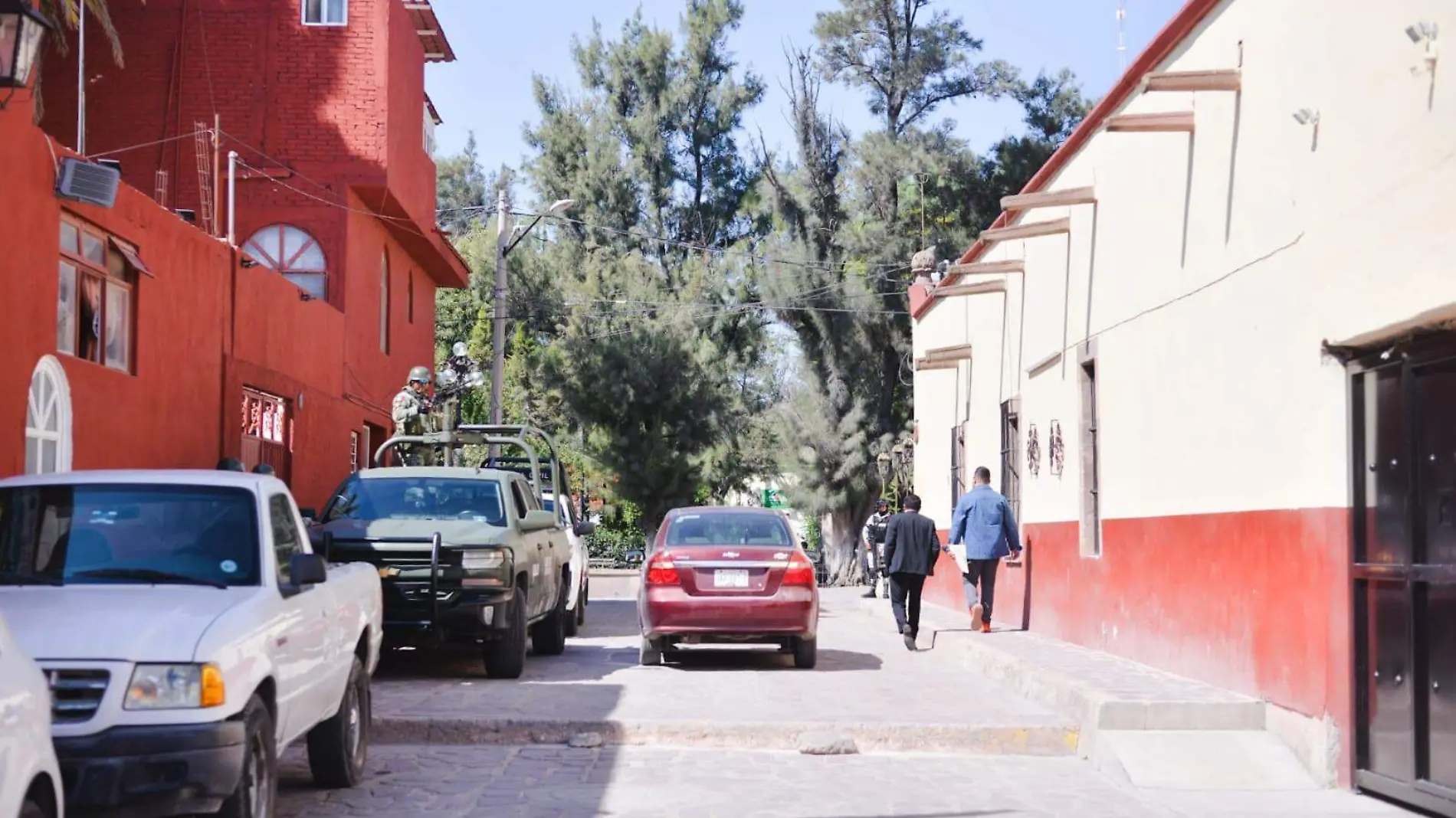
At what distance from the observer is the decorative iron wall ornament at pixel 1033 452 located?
18812 millimetres

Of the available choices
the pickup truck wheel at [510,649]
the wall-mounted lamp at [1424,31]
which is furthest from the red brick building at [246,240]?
the wall-mounted lamp at [1424,31]

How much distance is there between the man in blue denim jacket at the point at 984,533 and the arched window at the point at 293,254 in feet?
40.1

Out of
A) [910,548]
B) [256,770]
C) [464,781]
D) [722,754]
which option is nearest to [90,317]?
[464,781]

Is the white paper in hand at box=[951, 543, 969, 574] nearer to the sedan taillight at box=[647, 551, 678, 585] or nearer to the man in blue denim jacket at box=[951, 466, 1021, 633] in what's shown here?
the man in blue denim jacket at box=[951, 466, 1021, 633]

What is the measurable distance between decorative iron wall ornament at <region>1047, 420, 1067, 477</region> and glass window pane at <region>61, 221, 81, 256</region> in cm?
990

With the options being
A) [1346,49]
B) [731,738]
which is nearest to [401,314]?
[731,738]

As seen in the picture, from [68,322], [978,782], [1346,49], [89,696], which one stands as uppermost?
[1346,49]

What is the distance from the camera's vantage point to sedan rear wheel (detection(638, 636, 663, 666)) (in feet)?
52.4

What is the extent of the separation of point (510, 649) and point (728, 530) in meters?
2.67

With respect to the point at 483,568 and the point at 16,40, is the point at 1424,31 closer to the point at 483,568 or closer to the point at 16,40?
the point at 16,40

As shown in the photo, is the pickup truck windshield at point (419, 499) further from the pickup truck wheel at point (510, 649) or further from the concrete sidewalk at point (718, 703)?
the concrete sidewalk at point (718, 703)

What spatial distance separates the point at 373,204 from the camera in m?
26.9

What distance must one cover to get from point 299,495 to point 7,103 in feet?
36.2

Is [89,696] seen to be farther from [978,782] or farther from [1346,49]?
[1346,49]
